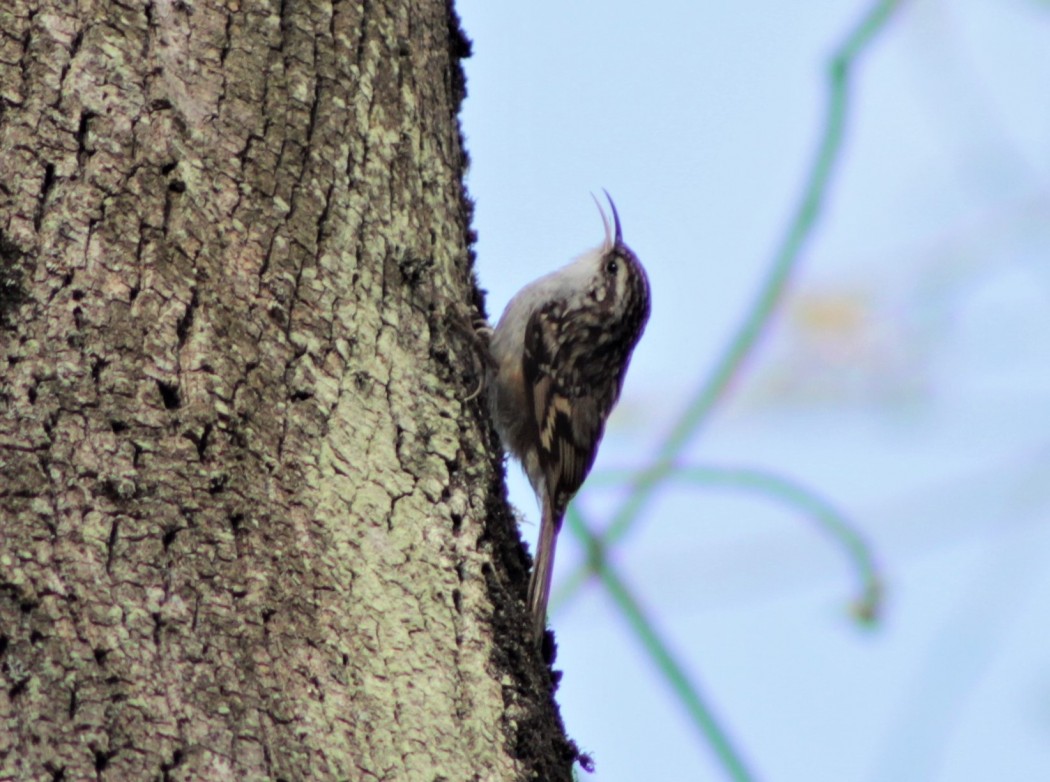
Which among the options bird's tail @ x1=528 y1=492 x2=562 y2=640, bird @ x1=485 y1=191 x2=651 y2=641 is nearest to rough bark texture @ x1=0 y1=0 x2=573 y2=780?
bird's tail @ x1=528 y1=492 x2=562 y2=640

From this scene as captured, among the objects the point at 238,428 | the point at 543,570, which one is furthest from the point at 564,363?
the point at 238,428

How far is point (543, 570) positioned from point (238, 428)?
106 cm

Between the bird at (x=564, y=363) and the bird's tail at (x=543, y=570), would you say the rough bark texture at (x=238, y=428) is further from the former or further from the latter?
the bird at (x=564, y=363)

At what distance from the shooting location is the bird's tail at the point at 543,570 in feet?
6.63

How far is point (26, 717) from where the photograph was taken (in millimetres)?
1268

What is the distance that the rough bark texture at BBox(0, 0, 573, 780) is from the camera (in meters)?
1.38

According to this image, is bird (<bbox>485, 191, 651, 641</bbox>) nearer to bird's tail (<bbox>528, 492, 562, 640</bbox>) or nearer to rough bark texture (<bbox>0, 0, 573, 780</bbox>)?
bird's tail (<bbox>528, 492, 562, 640</bbox>)

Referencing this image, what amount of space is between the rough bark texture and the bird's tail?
0.30ft

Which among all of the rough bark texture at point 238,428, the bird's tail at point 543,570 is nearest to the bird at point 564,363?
the bird's tail at point 543,570

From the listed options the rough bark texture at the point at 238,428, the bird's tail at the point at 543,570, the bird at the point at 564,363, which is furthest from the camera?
the bird at the point at 564,363

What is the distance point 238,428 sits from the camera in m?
1.64

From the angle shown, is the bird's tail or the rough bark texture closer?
the rough bark texture

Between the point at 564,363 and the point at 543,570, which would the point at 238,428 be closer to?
the point at 543,570

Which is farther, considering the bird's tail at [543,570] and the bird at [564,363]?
the bird at [564,363]
